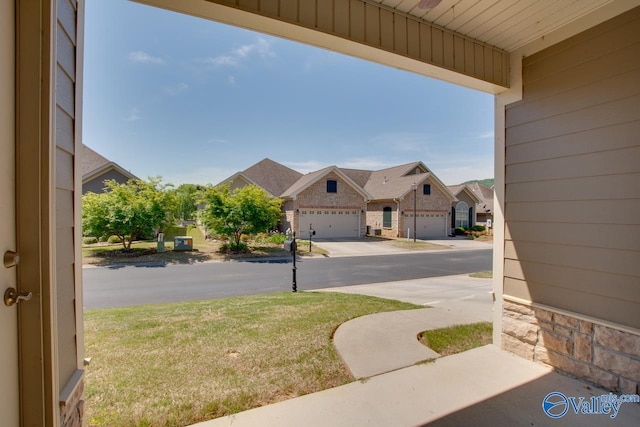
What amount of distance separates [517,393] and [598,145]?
7.72ft

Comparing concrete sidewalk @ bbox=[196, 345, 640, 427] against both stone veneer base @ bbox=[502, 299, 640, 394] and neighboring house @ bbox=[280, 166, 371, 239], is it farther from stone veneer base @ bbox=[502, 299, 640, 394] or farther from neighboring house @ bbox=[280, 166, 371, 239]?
neighboring house @ bbox=[280, 166, 371, 239]

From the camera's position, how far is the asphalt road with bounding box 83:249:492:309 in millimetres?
7461

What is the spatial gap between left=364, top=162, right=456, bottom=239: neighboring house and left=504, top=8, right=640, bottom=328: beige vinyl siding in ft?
63.1

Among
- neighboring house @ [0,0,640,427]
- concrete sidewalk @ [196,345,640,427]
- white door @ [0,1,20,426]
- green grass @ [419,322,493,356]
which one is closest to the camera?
white door @ [0,1,20,426]

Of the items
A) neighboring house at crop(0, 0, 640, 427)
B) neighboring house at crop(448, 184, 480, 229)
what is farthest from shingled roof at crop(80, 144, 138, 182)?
neighboring house at crop(448, 184, 480, 229)

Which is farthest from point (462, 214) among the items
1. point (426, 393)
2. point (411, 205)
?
point (426, 393)

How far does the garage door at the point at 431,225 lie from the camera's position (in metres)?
23.6

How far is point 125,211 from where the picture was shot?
1345cm

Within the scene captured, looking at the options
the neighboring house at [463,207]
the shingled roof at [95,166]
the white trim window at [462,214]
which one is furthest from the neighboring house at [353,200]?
the shingled roof at [95,166]

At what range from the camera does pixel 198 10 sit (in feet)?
6.40

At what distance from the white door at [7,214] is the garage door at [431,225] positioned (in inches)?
934

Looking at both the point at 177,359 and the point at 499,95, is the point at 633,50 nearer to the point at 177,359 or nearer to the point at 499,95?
the point at 499,95

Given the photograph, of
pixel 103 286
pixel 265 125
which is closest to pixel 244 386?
pixel 103 286

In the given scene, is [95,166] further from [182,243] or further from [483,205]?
[483,205]
